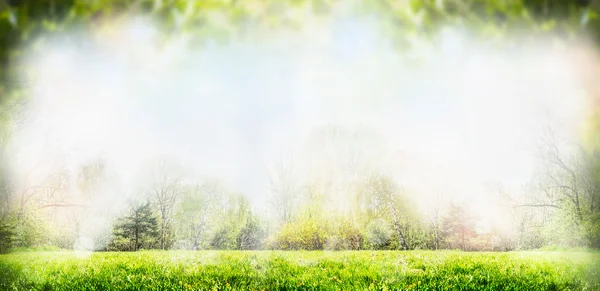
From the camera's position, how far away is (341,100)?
8.16 m

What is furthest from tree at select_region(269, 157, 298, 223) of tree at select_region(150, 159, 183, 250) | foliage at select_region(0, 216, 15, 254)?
foliage at select_region(0, 216, 15, 254)

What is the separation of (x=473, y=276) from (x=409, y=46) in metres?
3.50

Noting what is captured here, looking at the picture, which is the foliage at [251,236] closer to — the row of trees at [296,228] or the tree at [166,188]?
the row of trees at [296,228]

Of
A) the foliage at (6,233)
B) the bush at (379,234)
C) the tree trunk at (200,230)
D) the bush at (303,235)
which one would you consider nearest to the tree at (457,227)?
the bush at (379,234)

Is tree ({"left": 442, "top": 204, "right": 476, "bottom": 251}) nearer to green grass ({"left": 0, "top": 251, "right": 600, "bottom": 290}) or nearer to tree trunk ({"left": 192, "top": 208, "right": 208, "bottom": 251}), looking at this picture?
green grass ({"left": 0, "top": 251, "right": 600, "bottom": 290})

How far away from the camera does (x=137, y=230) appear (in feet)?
29.4

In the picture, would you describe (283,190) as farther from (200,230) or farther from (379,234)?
(379,234)

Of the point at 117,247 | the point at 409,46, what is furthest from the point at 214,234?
the point at 409,46

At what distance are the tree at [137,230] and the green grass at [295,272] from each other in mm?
1699

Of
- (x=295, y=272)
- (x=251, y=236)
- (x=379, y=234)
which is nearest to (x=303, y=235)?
(x=251, y=236)

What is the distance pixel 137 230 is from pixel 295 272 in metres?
5.80

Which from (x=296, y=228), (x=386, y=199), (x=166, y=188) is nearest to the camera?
(x=296, y=228)

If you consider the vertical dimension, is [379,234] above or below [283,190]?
below

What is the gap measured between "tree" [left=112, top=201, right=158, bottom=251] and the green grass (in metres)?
1.70
